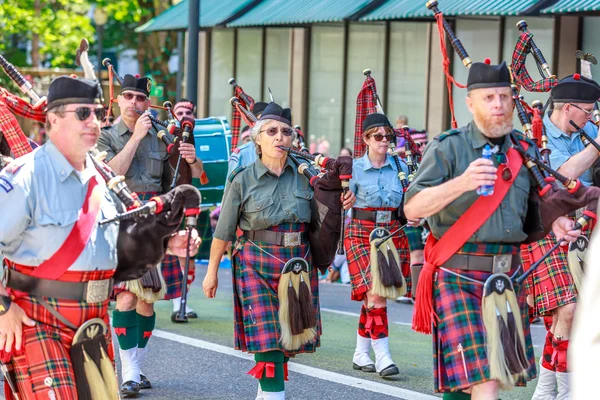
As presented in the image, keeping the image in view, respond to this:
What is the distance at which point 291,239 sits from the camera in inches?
256

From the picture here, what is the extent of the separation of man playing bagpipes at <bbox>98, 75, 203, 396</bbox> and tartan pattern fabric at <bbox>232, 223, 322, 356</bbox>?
121 cm

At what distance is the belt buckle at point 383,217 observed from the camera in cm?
848

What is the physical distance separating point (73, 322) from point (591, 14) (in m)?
9.74

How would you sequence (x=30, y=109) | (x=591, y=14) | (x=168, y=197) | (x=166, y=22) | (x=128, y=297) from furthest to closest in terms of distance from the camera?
(x=166, y=22) < (x=591, y=14) < (x=128, y=297) < (x=30, y=109) < (x=168, y=197)

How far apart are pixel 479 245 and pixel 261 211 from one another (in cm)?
173

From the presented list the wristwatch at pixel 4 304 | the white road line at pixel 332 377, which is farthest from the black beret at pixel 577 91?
the wristwatch at pixel 4 304

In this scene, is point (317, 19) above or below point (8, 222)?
above

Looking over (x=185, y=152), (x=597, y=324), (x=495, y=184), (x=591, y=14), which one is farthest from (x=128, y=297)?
(x=591, y=14)

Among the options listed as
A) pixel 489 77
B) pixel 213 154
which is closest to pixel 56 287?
pixel 489 77

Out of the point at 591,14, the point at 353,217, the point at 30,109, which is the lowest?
the point at 353,217

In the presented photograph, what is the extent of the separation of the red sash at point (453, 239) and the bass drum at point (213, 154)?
5.87 m

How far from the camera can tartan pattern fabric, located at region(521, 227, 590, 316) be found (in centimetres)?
663

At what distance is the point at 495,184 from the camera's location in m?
4.93

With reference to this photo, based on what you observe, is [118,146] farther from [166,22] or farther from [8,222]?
[166,22]
